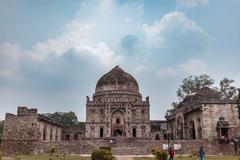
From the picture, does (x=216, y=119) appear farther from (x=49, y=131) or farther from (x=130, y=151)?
(x=49, y=131)

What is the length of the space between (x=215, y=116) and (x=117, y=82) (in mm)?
21819

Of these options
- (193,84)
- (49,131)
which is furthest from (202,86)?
(49,131)

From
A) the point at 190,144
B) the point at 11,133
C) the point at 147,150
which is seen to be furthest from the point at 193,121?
the point at 11,133

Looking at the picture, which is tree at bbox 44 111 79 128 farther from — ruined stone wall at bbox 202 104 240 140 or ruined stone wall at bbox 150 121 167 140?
ruined stone wall at bbox 202 104 240 140

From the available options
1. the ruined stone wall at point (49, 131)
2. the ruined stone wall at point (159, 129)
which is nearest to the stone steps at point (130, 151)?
the ruined stone wall at point (49, 131)

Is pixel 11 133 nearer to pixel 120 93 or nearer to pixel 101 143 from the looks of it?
pixel 101 143

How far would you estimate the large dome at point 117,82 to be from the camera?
50594mm

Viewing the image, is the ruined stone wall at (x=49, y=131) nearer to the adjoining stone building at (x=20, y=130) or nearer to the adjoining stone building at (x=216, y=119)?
the adjoining stone building at (x=20, y=130)

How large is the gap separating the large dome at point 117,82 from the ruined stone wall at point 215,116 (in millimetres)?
19892

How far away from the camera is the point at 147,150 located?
2795 cm

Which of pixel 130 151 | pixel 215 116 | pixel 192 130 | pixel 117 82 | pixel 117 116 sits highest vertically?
pixel 117 82

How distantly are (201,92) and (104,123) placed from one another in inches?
643

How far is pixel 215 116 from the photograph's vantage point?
32625 mm

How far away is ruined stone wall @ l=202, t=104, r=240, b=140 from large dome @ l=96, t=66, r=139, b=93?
1989 cm
